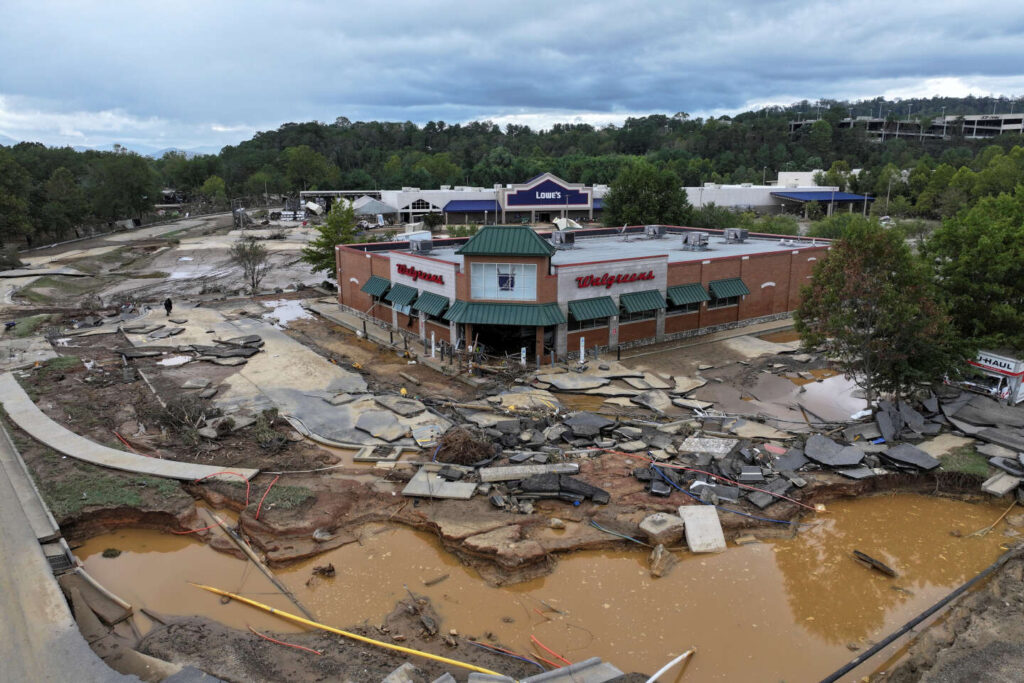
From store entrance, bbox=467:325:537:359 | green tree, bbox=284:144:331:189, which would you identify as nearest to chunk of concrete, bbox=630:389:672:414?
store entrance, bbox=467:325:537:359

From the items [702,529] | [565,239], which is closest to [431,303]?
[565,239]

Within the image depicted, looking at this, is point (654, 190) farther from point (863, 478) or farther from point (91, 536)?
point (91, 536)

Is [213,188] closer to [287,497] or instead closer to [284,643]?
[287,497]

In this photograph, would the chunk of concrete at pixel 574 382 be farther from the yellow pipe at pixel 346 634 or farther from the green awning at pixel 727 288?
the yellow pipe at pixel 346 634

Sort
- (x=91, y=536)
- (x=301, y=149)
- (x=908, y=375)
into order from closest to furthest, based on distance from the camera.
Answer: (x=91, y=536) → (x=908, y=375) → (x=301, y=149)

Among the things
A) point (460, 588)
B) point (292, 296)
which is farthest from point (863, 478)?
point (292, 296)

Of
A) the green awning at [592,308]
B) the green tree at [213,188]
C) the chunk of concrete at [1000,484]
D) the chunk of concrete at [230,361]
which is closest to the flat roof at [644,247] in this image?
the green awning at [592,308]
